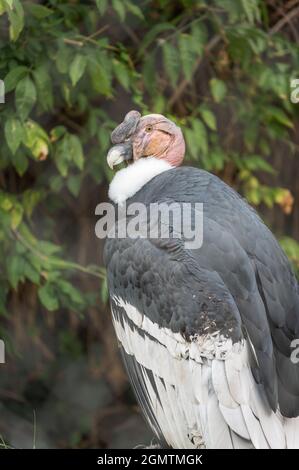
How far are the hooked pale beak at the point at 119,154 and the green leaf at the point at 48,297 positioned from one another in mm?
852

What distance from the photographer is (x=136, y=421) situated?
494 cm

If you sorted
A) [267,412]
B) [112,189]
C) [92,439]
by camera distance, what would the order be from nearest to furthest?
[267,412] → [112,189] → [92,439]

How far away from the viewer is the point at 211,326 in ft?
8.69

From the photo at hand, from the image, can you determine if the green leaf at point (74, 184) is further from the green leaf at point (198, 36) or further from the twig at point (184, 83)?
the green leaf at point (198, 36)

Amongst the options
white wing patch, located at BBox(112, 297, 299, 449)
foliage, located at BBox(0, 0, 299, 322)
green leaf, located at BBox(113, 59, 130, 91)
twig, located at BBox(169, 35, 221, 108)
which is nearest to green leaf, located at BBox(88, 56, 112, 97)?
foliage, located at BBox(0, 0, 299, 322)

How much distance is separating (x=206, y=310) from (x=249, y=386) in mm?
237

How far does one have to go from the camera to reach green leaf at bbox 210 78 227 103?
13.9 ft

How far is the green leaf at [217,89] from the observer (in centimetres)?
425

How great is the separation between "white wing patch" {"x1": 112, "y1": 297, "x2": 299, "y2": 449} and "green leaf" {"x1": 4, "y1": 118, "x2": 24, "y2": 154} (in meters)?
1.05

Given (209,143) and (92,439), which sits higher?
(209,143)

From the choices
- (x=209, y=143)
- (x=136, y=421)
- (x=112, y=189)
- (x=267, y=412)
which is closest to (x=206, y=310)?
(x=267, y=412)

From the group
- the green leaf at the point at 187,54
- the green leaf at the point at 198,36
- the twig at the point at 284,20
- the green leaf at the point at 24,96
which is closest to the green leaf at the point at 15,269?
the green leaf at the point at 24,96

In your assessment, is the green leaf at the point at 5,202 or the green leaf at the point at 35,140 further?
the green leaf at the point at 5,202

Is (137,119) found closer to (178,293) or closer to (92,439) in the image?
(178,293)
